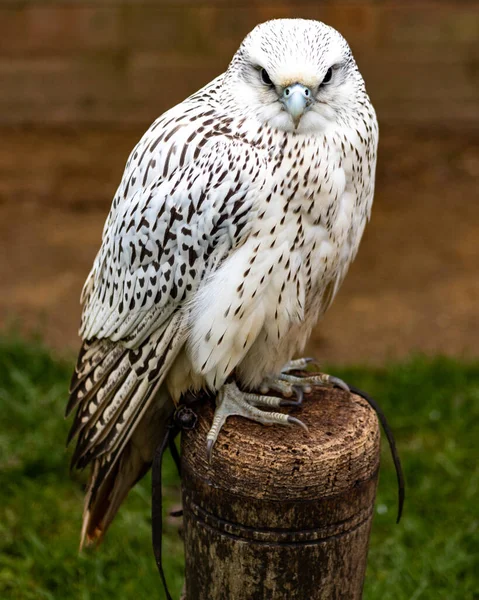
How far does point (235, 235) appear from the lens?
7.18 feet

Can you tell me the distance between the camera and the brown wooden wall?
24.4ft

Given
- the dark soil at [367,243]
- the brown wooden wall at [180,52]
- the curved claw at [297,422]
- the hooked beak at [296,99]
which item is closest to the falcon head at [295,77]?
the hooked beak at [296,99]

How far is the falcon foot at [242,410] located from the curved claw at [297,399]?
0.04ft

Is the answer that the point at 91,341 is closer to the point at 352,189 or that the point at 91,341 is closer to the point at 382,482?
the point at 352,189

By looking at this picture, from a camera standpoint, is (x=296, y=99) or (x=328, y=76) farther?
(x=328, y=76)

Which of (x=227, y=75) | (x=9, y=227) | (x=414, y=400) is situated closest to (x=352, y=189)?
(x=227, y=75)

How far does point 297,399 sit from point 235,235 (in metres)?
0.57

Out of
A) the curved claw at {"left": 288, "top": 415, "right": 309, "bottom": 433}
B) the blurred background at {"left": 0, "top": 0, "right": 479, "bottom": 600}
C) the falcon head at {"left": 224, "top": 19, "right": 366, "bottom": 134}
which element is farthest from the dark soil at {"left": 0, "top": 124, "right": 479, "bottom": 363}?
the falcon head at {"left": 224, "top": 19, "right": 366, "bottom": 134}

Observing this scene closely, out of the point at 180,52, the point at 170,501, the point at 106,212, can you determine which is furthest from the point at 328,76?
the point at 180,52

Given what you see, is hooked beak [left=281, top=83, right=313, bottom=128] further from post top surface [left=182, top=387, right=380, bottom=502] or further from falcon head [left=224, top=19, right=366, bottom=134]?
post top surface [left=182, top=387, right=380, bottom=502]

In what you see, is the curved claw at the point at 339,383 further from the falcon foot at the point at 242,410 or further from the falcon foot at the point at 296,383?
the falcon foot at the point at 242,410

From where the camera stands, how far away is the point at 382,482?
3.94 metres

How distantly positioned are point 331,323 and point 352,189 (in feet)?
10.3

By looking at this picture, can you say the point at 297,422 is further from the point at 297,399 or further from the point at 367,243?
the point at 367,243
